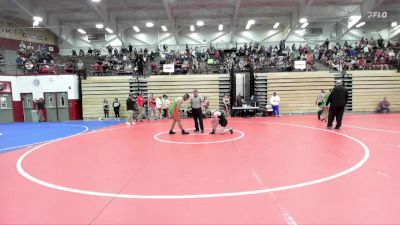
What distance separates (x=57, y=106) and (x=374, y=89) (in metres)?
22.6

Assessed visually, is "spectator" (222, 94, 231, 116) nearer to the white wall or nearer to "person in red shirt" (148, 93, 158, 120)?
"person in red shirt" (148, 93, 158, 120)

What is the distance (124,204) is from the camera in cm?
436

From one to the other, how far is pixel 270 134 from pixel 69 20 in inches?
1101

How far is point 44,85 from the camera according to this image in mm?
22391

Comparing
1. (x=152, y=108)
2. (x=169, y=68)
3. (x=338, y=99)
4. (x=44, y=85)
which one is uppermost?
(x=169, y=68)

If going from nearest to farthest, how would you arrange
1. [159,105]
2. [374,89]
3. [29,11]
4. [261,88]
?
[159,105] < [374,89] < [261,88] < [29,11]

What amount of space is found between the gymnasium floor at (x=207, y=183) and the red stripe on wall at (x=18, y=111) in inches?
624

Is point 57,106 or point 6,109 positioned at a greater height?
point 57,106

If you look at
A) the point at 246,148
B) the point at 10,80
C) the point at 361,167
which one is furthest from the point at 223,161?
the point at 10,80

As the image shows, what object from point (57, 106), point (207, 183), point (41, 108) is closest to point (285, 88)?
point (57, 106)

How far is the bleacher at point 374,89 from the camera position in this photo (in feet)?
71.2

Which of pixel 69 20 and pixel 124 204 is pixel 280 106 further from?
pixel 69 20

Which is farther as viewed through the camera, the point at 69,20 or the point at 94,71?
the point at 69,20

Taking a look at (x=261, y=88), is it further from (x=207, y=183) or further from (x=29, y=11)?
(x=29, y=11)
